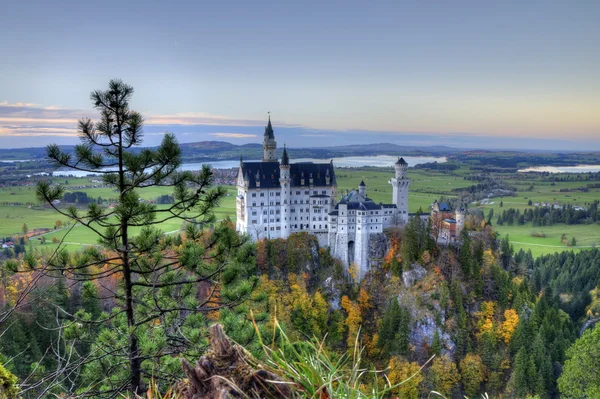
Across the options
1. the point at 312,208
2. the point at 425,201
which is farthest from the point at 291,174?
the point at 425,201

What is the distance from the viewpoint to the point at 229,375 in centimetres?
302

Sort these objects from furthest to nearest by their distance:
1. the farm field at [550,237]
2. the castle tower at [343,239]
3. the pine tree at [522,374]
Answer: the farm field at [550,237] < the castle tower at [343,239] < the pine tree at [522,374]

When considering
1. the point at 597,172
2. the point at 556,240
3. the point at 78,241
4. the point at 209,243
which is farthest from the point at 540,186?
the point at 209,243

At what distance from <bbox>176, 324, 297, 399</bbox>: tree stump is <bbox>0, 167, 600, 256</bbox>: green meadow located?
3327 cm

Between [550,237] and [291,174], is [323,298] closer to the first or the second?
[291,174]

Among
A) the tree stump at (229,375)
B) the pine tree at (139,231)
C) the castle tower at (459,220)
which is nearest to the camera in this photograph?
the tree stump at (229,375)

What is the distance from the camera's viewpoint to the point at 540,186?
4929 inches

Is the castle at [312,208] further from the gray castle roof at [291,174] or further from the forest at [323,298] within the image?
the forest at [323,298]

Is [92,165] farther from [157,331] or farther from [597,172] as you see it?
[597,172]

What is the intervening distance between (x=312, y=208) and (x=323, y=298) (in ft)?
32.0

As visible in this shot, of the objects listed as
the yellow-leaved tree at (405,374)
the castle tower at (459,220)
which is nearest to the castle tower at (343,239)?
the castle tower at (459,220)

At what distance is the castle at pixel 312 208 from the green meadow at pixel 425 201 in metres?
4.53

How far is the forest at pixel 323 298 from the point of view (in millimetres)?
7801

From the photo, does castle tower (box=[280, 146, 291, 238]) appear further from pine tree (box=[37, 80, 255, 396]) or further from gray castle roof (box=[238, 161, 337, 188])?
pine tree (box=[37, 80, 255, 396])
